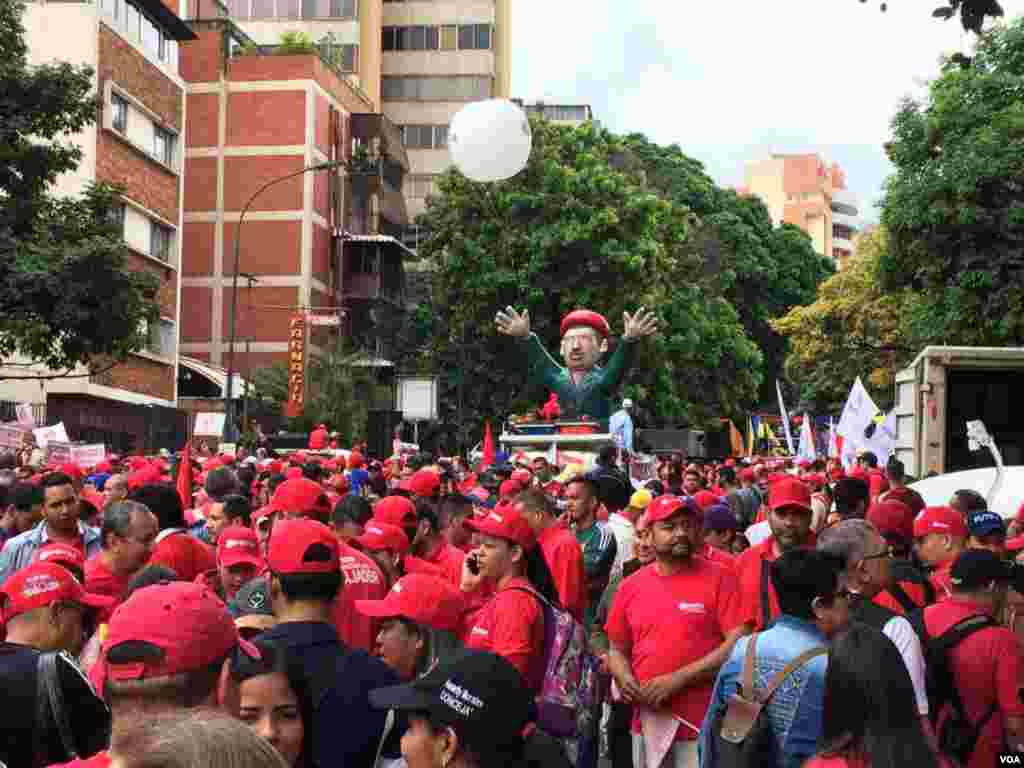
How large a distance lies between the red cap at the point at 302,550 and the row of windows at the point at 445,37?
231 ft

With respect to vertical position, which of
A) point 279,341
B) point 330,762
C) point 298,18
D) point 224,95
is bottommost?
point 330,762

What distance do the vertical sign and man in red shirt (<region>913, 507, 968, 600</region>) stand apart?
3669 cm

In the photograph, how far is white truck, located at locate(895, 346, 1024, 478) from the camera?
64.6 feet

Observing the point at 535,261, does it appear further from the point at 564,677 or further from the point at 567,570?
the point at 564,677

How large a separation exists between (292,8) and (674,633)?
65.2 meters

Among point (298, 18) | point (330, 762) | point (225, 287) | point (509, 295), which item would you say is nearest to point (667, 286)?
point (509, 295)

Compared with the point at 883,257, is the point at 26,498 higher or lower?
lower

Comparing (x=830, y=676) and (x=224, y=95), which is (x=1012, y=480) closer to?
(x=830, y=676)

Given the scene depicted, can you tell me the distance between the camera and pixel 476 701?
3496mm

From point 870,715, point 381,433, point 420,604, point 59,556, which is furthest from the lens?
point 381,433

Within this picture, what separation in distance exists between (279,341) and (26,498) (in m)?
48.0

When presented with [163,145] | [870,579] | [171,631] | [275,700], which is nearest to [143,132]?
[163,145]

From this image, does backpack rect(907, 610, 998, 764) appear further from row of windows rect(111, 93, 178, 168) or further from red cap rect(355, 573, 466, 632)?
row of windows rect(111, 93, 178, 168)

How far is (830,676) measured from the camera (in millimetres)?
3793
